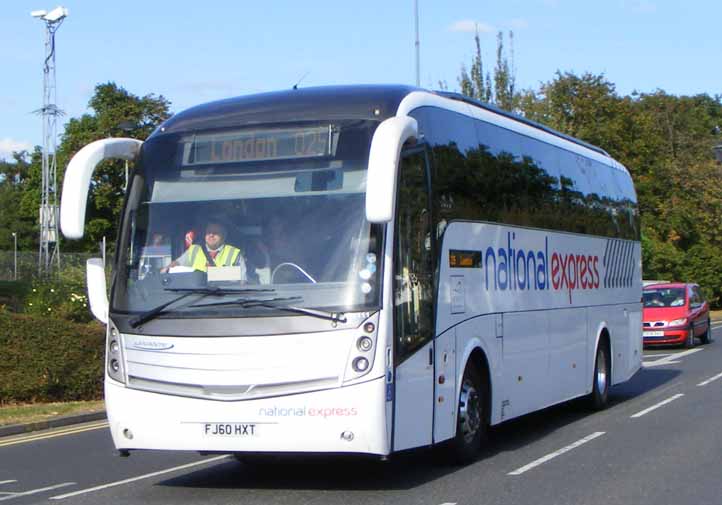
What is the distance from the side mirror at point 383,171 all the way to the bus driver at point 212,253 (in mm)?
1349

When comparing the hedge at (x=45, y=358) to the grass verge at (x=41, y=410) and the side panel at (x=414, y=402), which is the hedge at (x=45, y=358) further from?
the side panel at (x=414, y=402)

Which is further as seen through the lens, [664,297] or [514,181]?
[664,297]

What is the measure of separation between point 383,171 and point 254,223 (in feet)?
4.95

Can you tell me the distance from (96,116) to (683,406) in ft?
229

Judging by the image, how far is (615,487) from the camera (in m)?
9.98

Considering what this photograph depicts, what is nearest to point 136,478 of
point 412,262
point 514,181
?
point 412,262

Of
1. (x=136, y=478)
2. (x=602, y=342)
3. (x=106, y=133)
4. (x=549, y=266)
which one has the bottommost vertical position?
(x=136, y=478)

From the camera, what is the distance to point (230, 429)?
9.30 m

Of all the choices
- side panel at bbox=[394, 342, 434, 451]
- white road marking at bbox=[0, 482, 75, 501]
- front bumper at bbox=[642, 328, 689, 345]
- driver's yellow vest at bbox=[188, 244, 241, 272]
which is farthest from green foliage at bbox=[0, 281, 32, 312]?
front bumper at bbox=[642, 328, 689, 345]

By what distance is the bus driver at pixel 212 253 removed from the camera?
31.1 ft

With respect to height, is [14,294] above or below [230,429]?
above

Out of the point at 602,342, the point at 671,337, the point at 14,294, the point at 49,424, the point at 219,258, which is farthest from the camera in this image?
the point at 671,337

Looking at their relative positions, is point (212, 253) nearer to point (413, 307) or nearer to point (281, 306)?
point (281, 306)

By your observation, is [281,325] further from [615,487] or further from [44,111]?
[44,111]
